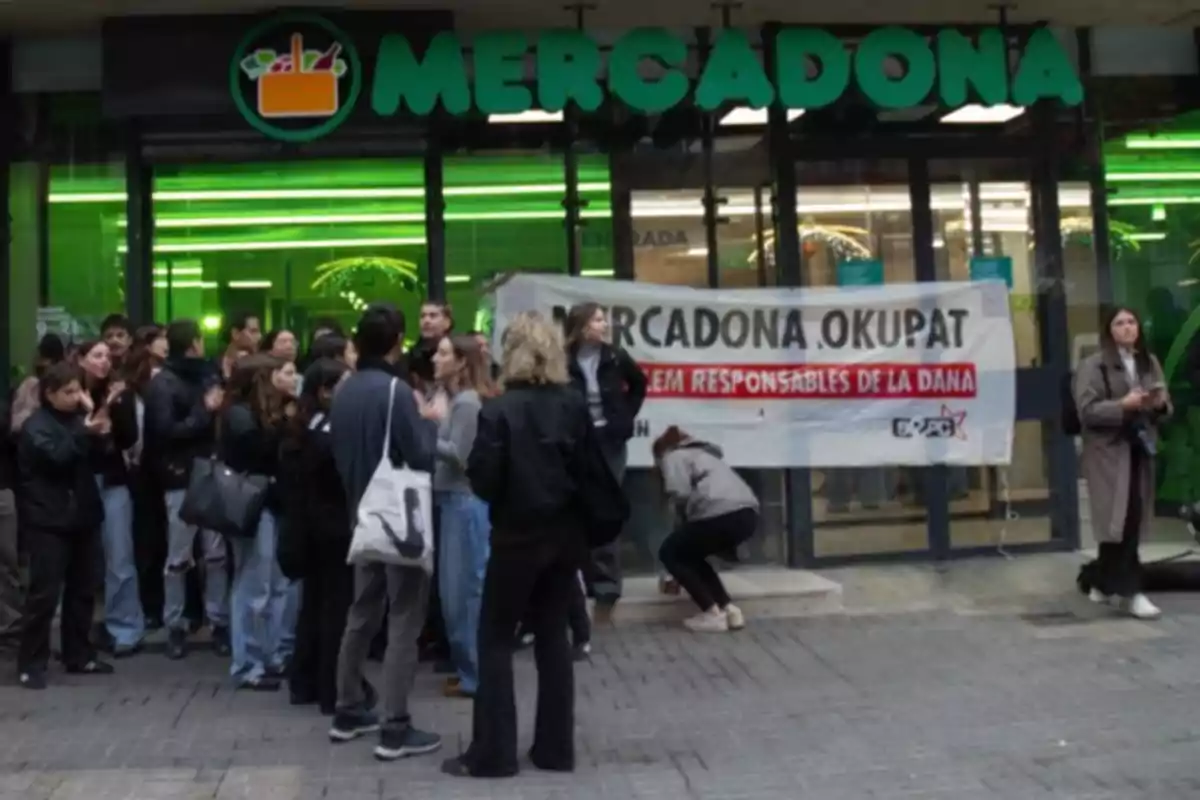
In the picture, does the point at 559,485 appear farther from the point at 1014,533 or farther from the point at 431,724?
the point at 1014,533

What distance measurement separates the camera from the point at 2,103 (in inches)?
416

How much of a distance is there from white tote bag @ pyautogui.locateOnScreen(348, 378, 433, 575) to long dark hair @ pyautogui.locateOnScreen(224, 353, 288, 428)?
155cm

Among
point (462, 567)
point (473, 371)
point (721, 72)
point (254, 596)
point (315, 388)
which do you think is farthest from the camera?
point (721, 72)

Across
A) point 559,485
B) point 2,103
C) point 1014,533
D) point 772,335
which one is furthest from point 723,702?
point 2,103

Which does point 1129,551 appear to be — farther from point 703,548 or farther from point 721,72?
point 721,72

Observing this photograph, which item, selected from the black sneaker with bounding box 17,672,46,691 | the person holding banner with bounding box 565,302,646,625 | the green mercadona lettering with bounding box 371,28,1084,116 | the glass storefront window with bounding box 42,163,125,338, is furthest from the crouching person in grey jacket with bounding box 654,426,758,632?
the glass storefront window with bounding box 42,163,125,338

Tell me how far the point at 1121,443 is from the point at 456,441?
Answer: 449 cm

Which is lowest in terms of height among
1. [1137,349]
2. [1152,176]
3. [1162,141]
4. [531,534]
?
[531,534]

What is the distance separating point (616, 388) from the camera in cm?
880

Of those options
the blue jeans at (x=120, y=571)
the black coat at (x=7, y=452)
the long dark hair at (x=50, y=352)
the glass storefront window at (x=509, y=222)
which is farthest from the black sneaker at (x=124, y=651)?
the glass storefront window at (x=509, y=222)

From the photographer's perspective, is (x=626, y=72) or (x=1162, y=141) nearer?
(x=626, y=72)

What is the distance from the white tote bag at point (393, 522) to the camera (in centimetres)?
614

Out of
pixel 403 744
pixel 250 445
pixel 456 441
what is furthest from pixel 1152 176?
pixel 403 744

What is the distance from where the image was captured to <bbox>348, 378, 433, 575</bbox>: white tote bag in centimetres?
614
